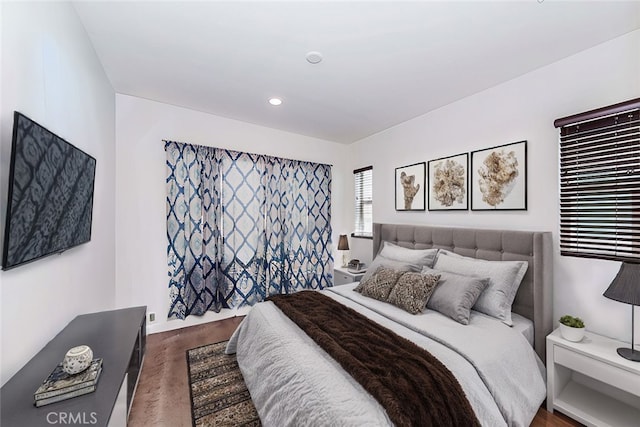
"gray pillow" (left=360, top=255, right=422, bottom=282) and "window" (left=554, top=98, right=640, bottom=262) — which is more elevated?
"window" (left=554, top=98, right=640, bottom=262)

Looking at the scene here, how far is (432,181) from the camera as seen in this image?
125 inches

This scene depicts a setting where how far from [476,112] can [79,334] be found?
367 centimetres

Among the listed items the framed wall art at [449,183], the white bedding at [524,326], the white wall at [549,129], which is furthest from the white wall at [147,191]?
the white bedding at [524,326]

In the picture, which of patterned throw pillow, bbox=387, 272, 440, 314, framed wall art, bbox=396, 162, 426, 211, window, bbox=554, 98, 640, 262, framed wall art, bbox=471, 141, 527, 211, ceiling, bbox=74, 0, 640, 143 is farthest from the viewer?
framed wall art, bbox=396, 162, 426, 211

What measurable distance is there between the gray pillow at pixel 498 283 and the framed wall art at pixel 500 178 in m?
0.57

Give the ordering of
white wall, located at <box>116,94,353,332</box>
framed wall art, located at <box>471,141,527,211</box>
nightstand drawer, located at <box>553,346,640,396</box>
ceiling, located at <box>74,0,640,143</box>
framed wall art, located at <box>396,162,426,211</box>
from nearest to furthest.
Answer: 1. nightstand drawer, located at <box>553,346,640,396</box>
2. ceiling, located at <box>74,0,640,143</box>
3. framed wall art, located at <box>471,141,527,211</box>
4. white wall, located at <box>116,94,353,332</box>
5. framed wall art, located at <box>396,162,426,211</box>

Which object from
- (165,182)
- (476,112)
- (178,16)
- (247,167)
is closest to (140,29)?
(178,16)

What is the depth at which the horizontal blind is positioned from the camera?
5.92ft

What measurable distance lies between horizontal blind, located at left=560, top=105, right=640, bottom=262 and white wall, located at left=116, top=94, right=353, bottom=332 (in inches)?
138

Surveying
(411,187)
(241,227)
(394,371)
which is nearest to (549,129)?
(411,187)

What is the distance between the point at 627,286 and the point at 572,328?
420 millimetres

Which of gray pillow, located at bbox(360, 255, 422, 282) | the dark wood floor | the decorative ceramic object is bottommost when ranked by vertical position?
the dark wood floor

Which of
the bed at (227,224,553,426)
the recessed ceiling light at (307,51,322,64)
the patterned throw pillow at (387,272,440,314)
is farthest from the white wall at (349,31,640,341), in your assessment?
the recessed ceiling light at (307,51,322,64)

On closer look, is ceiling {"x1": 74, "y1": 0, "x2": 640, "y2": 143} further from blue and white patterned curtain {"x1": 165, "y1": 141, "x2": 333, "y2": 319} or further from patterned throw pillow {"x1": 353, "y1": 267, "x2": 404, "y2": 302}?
patterned throw pillow {"x1": 353, "y1": 267, "x2": 404, "y2": 302}
